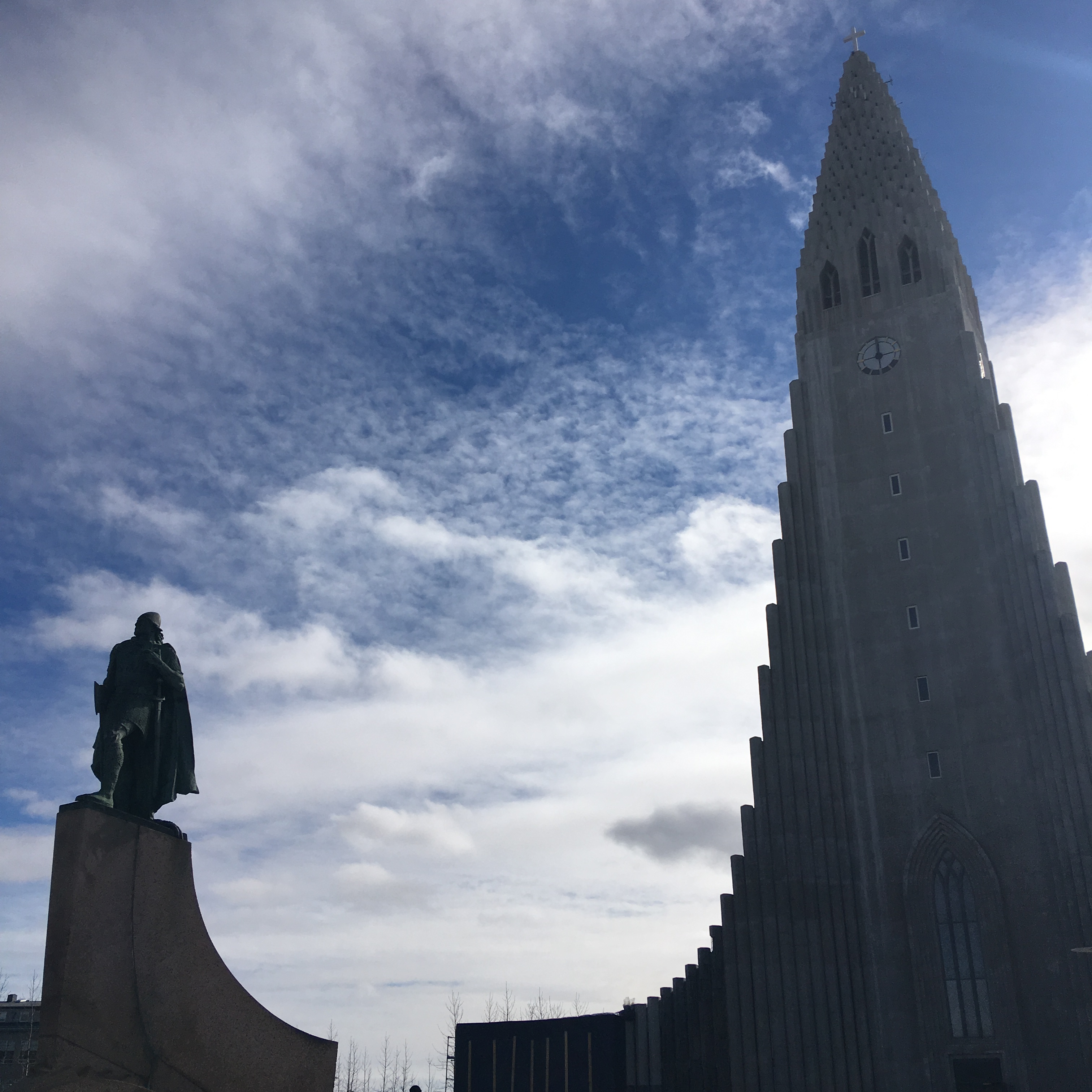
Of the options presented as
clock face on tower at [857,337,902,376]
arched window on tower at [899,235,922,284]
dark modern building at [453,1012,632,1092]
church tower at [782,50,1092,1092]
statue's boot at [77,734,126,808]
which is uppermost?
arched window on tower at [899,235,922,284]

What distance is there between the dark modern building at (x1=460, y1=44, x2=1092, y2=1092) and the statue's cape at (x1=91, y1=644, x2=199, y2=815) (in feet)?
98.8

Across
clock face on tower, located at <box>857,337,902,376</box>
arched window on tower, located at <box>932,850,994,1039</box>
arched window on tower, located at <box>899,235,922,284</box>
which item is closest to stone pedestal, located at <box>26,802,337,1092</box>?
arched window on tower, located at <box>932,850,994,1039</box>

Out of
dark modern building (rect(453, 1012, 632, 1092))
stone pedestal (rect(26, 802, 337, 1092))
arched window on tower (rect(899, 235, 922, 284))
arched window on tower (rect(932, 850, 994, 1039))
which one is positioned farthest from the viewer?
arched window on tower (rect(899, 235, 922, 284))

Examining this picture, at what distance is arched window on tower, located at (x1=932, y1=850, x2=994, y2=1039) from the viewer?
37500 millimetres

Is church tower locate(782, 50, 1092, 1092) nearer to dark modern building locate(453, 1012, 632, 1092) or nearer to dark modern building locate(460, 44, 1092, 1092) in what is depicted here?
dark modern building locate(460, 44, 1092, 1092)

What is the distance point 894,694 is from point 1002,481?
9.96 metres

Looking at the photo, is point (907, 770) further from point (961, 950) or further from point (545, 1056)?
point (545, 1056)

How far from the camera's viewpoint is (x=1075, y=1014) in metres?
35.4

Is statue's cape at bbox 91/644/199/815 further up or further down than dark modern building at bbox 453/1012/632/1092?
further up

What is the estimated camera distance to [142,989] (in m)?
14.7

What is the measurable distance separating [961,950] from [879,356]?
2630 cm

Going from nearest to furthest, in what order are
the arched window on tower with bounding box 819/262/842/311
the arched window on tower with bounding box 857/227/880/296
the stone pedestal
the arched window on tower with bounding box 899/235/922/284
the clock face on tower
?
the stone pedestal < the clock face on tower < the arched window on tower with bounding box 899/235/922/284 < the arched window on tower with bounding box 857/227/880/296 < the arched window on tower with bounding box 819/262/842/311

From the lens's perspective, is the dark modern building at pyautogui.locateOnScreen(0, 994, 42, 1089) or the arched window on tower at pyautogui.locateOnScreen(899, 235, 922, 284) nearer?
the arched window on tower at pyautogui.locateOnScreen(899, 235, 922, 284)

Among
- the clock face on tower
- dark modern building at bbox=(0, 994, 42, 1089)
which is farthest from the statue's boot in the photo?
dark modern building at bbox=(0, 994, 42, 1089)
